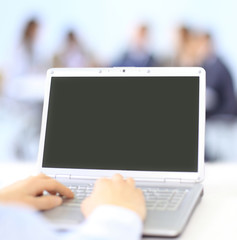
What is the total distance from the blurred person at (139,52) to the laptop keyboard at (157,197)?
350 cm

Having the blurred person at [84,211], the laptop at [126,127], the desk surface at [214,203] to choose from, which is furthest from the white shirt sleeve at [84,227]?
the laptop at [126,127]

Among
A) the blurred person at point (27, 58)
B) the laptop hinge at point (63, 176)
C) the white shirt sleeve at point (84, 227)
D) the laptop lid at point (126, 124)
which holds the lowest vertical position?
the white shirt sleeve at point (84, 227)

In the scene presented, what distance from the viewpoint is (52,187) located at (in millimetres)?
780

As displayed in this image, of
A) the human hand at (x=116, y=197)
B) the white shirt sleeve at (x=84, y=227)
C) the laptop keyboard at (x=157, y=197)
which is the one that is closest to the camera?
the white shirt sleeve at (x=84, y=227)

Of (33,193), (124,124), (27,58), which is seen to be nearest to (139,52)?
(27,58)

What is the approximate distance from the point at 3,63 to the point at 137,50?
4.47ft

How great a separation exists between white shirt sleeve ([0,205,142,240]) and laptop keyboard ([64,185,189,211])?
0.16 metres

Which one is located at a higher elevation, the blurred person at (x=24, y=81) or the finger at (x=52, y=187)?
the blurred person at (x=24, y=81)

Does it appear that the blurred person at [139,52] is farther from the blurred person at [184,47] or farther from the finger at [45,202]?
the finger at [45,202]

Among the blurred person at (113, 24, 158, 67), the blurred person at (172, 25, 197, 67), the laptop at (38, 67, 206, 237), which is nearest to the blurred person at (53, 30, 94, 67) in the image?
the blurred person at (113, 24, 158, 67)

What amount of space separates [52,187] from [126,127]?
258 mm

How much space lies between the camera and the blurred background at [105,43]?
4148 millimetres

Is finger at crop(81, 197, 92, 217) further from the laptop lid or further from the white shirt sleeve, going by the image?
the laptop lid

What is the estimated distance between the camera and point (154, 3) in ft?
14.7
